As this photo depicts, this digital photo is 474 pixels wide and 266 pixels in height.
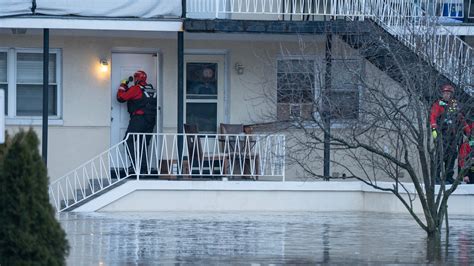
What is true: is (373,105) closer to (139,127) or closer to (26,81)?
(139,127)

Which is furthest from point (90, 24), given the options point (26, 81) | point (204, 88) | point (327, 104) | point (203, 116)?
point (327, 104)

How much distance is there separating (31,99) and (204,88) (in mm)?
3178

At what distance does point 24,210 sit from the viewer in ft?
27.4

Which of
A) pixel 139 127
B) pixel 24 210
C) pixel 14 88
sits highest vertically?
pixel 14 88

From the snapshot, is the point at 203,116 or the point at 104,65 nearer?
the point at 104,65

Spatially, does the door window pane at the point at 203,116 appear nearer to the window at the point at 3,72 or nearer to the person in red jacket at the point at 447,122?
the window at the point at 3,72

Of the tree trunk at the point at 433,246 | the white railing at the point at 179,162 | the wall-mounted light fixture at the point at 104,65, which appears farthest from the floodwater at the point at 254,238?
the wall-mounted light fixture at the point at 104,65

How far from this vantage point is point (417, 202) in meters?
17.5

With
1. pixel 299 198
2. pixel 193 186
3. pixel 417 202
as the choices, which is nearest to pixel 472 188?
pixel 417 202

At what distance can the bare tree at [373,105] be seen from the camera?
13359 millimetres

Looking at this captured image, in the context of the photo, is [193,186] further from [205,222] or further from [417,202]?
[417,202]

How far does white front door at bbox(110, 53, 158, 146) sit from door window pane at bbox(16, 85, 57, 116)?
1.11 meters

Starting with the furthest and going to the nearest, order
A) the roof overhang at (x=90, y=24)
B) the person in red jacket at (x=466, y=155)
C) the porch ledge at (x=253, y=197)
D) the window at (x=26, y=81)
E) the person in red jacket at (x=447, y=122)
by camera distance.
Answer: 1. the window at (x=26, y=81)
2. the roof overhang at (x=90, y=24)
3. the porch ledge at (x=253, y=197)
4. the person in red jacket at (x=447, y=122)
5. the person in red jacket at (x=466, y=155)

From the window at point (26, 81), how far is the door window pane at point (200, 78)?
2.43 metres
